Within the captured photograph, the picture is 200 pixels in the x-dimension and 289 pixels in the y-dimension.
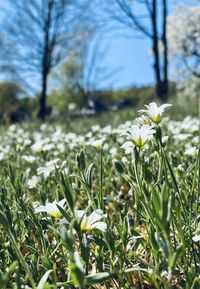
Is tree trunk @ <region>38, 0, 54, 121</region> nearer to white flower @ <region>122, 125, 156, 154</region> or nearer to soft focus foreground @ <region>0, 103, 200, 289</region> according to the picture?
soft focus foreground @ <region>0, 103, 200, 289</region>

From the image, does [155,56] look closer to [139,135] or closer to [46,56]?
[46,56]

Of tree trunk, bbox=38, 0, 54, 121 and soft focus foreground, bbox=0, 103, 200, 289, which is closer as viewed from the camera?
soft focus foreground, bbox=0, 103, 200, 289

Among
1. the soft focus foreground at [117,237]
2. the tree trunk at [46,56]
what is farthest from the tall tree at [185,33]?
the soft focus foreground at [117,237]

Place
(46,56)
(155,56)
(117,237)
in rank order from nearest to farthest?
(117,237)
(155,56)
(46,56)

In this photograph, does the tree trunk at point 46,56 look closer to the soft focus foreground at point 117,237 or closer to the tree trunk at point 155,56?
the tree trunk at point 155,56

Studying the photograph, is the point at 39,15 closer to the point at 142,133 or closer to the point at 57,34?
the point at 57,34

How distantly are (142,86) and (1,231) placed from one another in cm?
5207

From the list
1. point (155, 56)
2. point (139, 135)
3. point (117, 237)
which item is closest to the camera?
point (139, 135)

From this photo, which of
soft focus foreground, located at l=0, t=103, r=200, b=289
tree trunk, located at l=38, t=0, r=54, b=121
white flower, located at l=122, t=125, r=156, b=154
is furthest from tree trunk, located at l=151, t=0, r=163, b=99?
white flower, located at l=122, t=125, r=156, b=154

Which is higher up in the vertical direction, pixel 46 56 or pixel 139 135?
pixel 46 56

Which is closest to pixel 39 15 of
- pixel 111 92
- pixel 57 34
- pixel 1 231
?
pixel 57 34

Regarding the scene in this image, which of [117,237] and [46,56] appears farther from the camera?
[46,56]

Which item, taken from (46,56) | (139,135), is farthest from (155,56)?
(139,135)

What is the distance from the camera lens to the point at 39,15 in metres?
19.6
